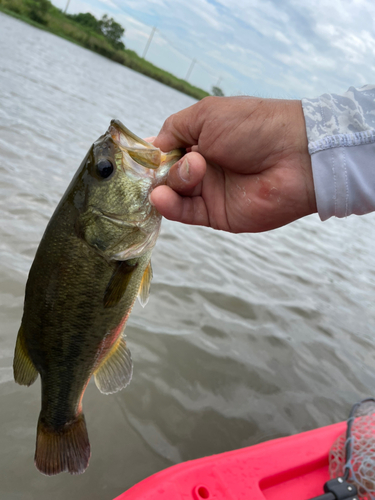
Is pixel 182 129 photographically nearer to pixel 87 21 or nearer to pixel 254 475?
pixel 254 475

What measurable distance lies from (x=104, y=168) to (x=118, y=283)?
0.54 m

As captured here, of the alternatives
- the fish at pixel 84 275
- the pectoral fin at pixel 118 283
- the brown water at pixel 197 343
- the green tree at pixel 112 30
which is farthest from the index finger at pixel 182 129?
the green tree at pixel 112 30

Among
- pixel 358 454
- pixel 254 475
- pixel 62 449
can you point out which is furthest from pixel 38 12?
pixel 358 454

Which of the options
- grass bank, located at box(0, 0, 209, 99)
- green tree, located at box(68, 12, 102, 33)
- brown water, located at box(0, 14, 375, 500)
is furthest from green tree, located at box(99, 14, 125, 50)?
brown water, located at box(0, 14, 375, 500)

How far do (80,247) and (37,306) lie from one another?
0.35 meters

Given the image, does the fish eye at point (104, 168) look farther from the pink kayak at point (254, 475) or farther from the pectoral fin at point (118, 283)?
the pink kayak at point (254, 475)

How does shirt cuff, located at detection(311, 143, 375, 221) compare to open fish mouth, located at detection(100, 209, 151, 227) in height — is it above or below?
above

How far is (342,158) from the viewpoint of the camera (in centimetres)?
195

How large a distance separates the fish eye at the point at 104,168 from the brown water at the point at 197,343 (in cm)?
190

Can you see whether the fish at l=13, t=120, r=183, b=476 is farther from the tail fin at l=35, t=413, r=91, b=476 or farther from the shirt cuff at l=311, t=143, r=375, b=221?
the shirt cuff at l=311, t=143, r=375, b=221

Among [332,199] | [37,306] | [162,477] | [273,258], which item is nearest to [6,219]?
[37,306]

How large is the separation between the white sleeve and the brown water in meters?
2.13

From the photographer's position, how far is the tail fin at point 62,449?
6.20ft

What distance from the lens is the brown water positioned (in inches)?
108
